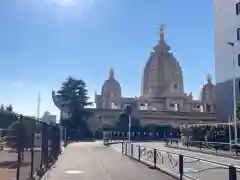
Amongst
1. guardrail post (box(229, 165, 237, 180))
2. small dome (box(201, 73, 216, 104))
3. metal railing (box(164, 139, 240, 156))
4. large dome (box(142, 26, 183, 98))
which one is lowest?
metal railing (box(164, 139, 240, 156))

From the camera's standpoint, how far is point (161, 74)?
116 m

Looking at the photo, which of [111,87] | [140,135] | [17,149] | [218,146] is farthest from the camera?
[111,87]

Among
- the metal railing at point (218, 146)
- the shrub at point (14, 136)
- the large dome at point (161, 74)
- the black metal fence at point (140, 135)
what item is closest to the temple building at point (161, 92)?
the large dome at point (161, 74)

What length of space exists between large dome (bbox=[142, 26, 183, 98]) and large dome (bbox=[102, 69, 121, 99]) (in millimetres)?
8013

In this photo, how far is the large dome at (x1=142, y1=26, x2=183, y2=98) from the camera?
112 metres

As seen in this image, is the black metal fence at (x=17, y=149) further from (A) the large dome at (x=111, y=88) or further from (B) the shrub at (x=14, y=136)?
(A) the large dome at (x=111, y=88)

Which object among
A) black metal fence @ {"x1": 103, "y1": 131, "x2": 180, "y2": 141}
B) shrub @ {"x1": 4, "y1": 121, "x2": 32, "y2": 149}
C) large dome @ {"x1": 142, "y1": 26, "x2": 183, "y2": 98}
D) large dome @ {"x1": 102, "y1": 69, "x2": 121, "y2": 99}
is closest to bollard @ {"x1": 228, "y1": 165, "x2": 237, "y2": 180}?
shrub @ {"x1": 4, "y1": 121, "x2": 32, "y2": 149}

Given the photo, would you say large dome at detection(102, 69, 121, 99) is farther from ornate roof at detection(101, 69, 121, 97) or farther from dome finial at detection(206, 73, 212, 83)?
dome finial at detection(206, 73, 212, 83)

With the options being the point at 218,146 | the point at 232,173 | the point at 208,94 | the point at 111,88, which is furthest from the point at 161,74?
the point at 232,173

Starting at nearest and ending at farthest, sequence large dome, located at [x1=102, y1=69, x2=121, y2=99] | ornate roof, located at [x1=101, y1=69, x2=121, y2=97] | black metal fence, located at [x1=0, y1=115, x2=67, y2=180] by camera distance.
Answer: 1. black metal fence, located at [x1=0, y1=115, x2=67, y2=180]
2. large dome, located at [x1=102, y1=69, x2=121, y2=99]
3. ornate roof, located at [x1=101, y1=69, x2=121, y2=97]

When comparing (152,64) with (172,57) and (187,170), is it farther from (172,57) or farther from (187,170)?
(187,170)

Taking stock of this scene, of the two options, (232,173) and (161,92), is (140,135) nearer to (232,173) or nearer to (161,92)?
(161,92)

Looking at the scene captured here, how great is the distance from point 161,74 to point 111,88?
15.7 metres

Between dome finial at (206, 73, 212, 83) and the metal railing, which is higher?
dome finial at (206, 73, 212, 83)
